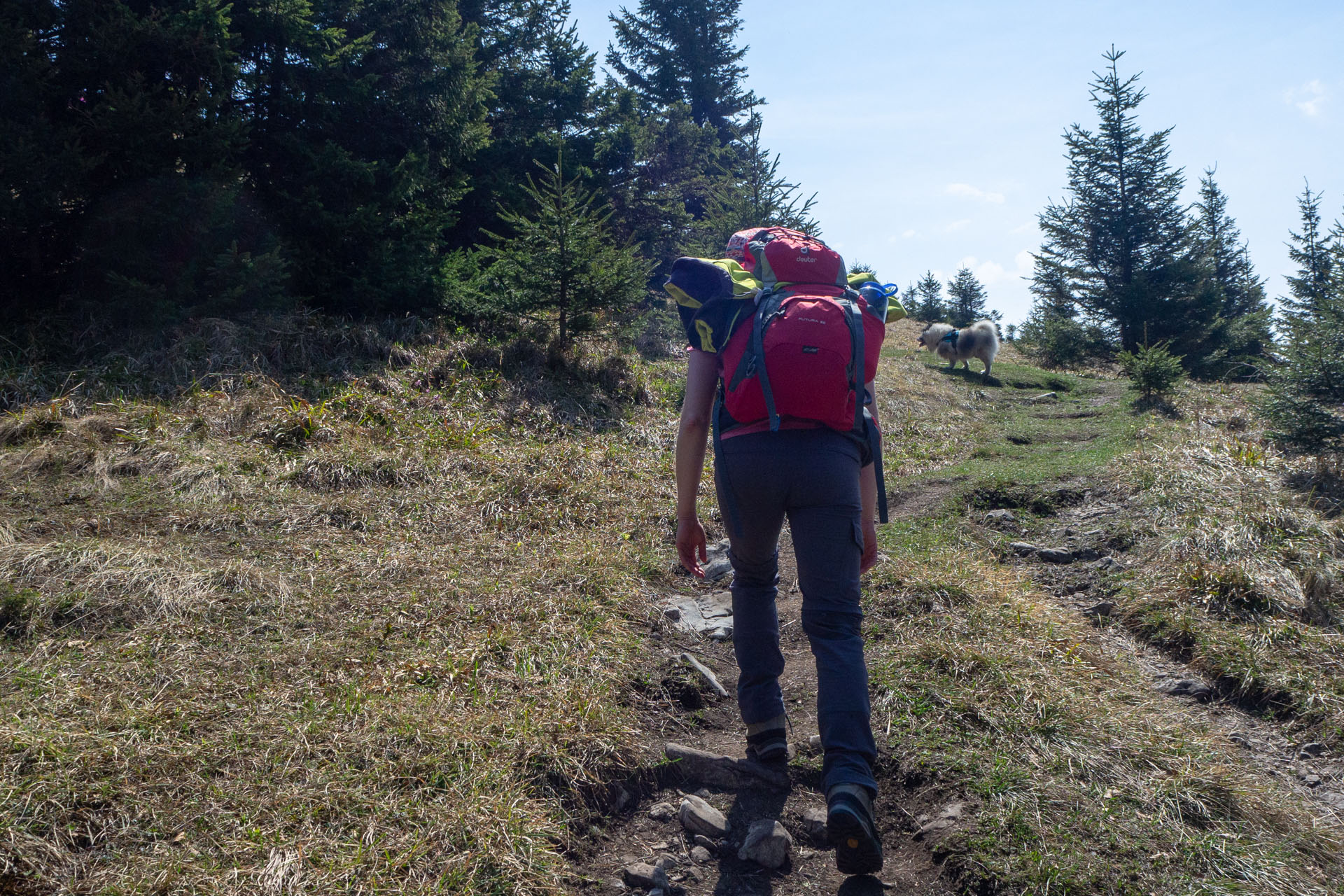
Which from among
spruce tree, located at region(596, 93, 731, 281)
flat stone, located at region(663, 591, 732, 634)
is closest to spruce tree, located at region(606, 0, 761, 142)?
spruce tree, located at region(596, 93, 731, 281)

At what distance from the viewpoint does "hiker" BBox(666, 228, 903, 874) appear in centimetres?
230

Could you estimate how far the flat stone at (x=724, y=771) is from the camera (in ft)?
9.34

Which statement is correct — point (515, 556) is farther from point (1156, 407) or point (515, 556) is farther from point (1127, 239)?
point (1127, 239)

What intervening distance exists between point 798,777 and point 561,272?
7.19m

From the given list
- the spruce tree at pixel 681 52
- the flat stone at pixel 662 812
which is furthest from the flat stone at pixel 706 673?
the spruce tree at pixel 681 52

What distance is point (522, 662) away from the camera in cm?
335

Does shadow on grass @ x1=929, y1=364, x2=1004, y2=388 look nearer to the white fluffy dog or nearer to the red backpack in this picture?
the white fluffy dog

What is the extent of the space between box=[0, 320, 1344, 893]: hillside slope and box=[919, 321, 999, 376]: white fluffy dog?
8539mm

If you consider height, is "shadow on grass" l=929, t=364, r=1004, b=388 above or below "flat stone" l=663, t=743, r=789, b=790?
A: above

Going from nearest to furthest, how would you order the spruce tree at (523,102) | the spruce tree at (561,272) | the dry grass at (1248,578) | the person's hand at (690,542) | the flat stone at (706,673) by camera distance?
the person's hand at (690,542)
the flat stone at (706,673)
the dry grass at (1248,578)
the spruce tree at (561,272)
the spruce tree at (523,102)

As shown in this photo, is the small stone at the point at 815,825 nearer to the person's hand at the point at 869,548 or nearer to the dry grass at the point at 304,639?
the dry grass at the point at 304,639

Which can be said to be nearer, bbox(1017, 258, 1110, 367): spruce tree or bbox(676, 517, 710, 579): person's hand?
bbox(676, 517, 710, 579): person's hand

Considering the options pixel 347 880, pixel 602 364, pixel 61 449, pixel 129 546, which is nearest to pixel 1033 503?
pixel 602 364

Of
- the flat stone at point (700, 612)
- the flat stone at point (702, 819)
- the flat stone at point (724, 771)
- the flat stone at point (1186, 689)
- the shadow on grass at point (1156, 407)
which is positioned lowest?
the flat stone at point (702, 819)
